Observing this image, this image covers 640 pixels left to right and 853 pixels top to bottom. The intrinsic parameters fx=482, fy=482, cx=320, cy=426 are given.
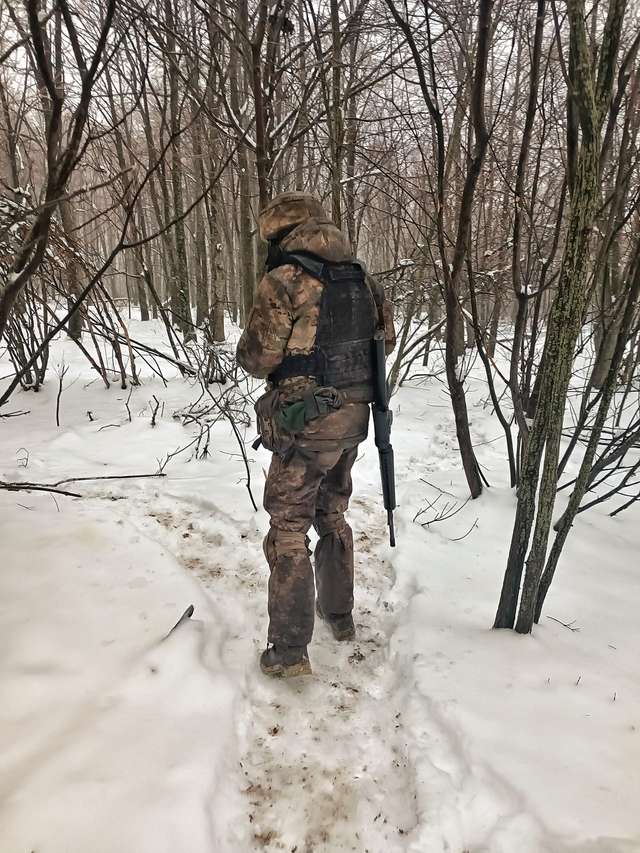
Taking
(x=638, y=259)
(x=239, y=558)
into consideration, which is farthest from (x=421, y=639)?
(x=638, y=259)

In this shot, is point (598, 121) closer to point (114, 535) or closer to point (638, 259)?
point (638, 259)

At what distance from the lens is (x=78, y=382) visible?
6133mm

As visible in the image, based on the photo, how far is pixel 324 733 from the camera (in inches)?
69.9

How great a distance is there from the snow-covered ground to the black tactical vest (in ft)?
3.95

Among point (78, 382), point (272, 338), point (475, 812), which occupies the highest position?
point (272, 338)

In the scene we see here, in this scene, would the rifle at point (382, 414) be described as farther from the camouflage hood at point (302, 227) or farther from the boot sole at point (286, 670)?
the boot sole at point (286, 670)

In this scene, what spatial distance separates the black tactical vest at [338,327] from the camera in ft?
6.34

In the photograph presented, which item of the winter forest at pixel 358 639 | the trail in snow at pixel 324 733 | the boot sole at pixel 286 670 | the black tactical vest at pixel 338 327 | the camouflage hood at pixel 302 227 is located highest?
the camouflage hood at pixel 302 227

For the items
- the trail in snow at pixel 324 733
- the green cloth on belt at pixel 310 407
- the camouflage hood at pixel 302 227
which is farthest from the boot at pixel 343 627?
the camouflage hood at pixel 302 227

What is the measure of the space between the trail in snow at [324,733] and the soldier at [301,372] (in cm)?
16

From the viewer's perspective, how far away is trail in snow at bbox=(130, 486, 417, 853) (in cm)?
144

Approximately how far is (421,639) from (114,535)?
6.05ft

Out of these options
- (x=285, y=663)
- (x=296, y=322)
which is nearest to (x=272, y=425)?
(x=296, y=322)

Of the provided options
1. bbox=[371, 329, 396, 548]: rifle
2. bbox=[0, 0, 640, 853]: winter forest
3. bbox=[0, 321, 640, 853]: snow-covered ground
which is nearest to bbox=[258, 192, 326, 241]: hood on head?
bbox=[0, 0, 640, 853]: winter forest
